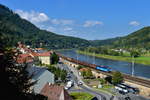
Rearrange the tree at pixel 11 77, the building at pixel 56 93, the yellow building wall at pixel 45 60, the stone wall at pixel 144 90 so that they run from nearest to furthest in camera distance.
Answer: the tree at pixel 11 77 → the building at pixel 56 93 → the stone wall at pixel 144 90 → the yellow building wall at pixel 45 60

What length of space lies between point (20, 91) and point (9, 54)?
1.30 meters

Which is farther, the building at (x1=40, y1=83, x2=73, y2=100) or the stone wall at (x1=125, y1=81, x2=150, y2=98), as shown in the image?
the stone wall at (x1=125, y1=81, x2=150, y2=98)

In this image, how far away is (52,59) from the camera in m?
88.9

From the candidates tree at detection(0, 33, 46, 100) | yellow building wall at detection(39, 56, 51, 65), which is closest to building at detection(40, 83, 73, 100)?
tree at detection(0, 33, 46, 100)

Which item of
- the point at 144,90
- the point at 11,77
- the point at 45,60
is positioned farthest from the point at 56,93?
the point at 45,60

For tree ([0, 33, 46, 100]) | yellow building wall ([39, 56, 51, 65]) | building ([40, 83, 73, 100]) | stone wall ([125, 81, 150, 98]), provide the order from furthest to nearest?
yellow building wall ([39, 56, 51, 65]) < stone wall ([125, 81, 150, 98]) < building ([40, 83, 73, 100]) < tree ([0, 33, 46, 100])

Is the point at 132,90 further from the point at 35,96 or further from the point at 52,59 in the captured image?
the point at 52,59

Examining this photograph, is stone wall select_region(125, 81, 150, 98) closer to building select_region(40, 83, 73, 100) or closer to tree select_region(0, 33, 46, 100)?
building select_region(40, 83, 73, 100)

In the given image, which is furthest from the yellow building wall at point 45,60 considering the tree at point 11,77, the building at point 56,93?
the tree at point 11,77

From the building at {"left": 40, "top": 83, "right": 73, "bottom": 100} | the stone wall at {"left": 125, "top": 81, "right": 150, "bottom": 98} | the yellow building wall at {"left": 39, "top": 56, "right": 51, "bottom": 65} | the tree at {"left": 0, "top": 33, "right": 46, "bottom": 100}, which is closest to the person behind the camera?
the tree at {"left": 0, "top": 33, "right": 46, "bottom": 100}

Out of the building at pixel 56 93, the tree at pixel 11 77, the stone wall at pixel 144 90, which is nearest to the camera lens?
the tree at pixel 11 77

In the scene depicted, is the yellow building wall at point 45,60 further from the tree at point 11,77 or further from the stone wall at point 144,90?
the tree at point 11,77

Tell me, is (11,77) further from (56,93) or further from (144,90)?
(144,90)

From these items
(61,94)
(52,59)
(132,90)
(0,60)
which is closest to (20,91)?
(0,60)
